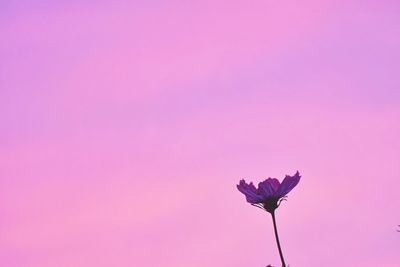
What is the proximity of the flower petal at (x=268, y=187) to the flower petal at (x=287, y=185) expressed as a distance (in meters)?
0.04

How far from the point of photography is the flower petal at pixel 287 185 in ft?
13.7

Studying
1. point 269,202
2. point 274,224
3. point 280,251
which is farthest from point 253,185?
point 280,251

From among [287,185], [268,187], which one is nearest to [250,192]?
[268,187]

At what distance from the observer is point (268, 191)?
4.45 meters

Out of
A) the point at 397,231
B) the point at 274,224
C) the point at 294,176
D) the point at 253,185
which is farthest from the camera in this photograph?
the point at 253,185

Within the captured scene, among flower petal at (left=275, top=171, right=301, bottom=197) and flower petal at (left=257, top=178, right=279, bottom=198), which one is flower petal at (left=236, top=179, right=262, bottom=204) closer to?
flower petal at (left=257, top=178, right=279, bottom=198)

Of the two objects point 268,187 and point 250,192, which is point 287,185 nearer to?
point 268,187

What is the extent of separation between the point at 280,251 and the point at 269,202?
5.34 ft

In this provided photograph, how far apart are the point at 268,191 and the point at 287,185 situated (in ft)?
0.52

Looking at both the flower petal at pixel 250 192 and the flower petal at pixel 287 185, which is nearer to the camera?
the flower petal at pixel 287 185

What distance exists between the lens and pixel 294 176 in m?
4.13

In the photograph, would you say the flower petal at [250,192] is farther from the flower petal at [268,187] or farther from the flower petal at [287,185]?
the flower petal at [287,185]

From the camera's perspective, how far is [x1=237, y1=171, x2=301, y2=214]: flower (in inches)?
170

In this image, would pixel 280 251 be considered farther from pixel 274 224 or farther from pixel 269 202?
pixel 269 202
